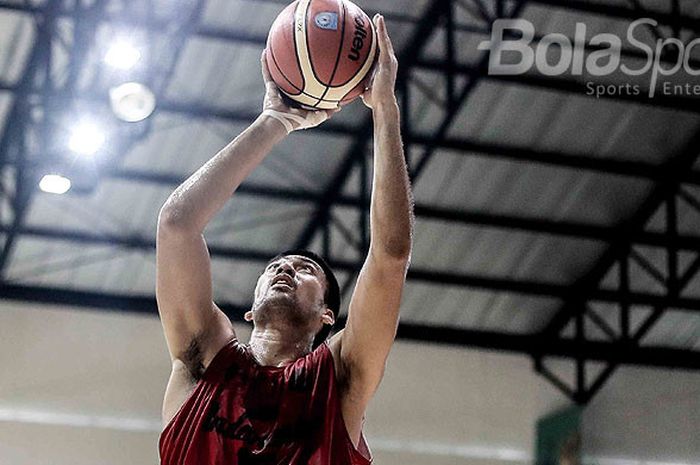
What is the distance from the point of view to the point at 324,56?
10.7ft

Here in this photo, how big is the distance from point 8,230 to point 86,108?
2.05m

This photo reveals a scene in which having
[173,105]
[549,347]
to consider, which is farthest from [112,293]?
[549,347]

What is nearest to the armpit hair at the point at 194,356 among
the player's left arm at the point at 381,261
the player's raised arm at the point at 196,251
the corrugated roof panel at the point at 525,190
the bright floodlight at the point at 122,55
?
the player's raised arm at the point at 196,251

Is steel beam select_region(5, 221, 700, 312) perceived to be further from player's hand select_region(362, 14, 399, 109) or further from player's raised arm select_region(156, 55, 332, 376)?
player's hand select_region(362, 14, 399, 109)

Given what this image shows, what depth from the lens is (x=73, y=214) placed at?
11.2 m

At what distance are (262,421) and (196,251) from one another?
0.43 m

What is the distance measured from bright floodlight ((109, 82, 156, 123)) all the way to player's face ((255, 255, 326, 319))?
6.25 metres

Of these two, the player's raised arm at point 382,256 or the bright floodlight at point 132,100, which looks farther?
the bright floodlight at point 132,100

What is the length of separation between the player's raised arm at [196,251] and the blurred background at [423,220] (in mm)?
6329

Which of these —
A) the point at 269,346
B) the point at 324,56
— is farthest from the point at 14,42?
the point at 269,346

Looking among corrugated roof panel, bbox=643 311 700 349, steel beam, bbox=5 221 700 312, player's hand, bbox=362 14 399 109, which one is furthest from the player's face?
corrugated roof panel, bbox=643 311 700 349

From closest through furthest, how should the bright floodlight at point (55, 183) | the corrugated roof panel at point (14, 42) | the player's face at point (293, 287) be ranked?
the player's face at point (293, 287)
the corrugated roof panel at point (14, 42)
the bright floodlight at point (55, 183)

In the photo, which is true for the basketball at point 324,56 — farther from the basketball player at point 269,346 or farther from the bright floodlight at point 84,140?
the bright floodlight at point 84,140

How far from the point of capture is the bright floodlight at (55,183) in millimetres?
9680
